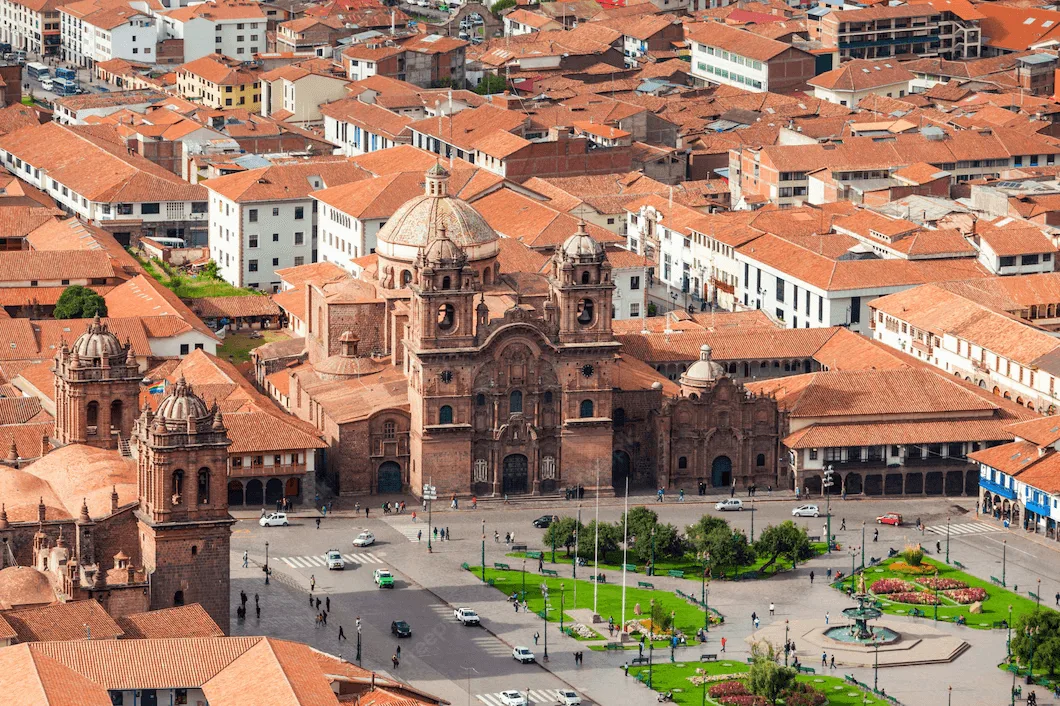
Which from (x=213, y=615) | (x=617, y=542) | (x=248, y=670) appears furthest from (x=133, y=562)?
(x=617, y=542)

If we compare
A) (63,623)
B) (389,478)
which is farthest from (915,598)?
(63,623)

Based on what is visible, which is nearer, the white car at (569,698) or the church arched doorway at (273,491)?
the white car at (569,698)

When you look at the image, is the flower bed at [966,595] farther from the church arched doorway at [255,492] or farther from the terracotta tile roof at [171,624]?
the terracotta tile roof at [171,624]

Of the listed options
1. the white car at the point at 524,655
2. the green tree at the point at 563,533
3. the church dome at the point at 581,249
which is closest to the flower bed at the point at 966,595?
the green tree at the point at 563,533

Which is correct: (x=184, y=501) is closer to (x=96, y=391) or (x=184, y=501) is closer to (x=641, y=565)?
(x=96, y=391)

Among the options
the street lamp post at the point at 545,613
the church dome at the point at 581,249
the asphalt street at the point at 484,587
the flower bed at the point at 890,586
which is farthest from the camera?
the church dome at the point at 581,249

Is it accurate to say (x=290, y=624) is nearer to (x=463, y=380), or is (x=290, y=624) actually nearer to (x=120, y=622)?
(x=120, y=622)
